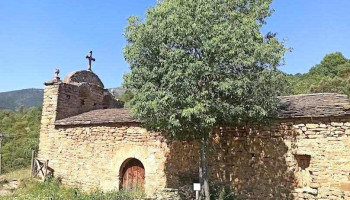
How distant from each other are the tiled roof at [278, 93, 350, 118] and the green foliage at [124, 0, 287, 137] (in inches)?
39.0

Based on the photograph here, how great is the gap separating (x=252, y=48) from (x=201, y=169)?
133 inches

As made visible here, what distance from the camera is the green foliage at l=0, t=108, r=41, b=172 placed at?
989 inches

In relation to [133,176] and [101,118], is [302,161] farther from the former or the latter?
[101,118]

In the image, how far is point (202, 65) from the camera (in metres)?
6.95

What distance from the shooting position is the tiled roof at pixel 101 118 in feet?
35.8

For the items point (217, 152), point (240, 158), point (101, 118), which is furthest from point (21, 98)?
point (240, 158)

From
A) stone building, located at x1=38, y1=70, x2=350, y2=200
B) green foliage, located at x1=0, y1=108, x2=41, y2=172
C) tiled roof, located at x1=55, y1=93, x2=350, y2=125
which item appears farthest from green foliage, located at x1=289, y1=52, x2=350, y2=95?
green foliage, located at x1=0, y1=108, x2=41, y2=172

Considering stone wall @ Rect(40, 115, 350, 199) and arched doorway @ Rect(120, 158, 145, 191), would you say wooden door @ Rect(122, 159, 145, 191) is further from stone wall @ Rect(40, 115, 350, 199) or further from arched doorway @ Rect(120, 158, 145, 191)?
stone wall @ Rect(40, 115, 350, 199)

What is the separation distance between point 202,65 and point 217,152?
342 cm

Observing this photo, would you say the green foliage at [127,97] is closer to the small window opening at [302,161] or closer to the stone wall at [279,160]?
the stone wall at [279,160]

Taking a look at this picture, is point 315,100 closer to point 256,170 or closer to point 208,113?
point 256,170

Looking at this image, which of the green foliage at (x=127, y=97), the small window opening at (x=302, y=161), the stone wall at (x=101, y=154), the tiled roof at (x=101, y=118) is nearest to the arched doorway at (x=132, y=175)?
the stone wall at (x=101, y=154)

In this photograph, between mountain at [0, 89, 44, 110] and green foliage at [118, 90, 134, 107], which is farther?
mountain at [0, 89, 44, 110]

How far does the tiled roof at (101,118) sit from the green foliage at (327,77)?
2236cm
